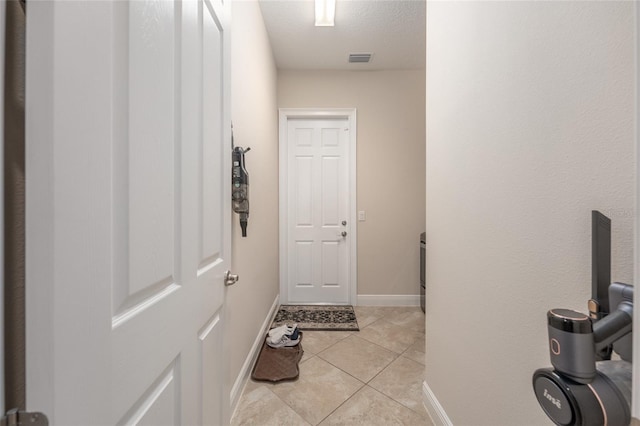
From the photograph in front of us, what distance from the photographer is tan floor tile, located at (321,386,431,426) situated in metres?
1.41

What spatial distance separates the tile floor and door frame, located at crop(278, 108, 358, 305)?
0.85 meters

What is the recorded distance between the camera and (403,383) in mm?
1722

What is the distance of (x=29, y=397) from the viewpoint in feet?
1.16

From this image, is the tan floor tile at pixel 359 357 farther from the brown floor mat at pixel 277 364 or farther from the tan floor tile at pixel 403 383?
the brown floor mat at pixel 277 364

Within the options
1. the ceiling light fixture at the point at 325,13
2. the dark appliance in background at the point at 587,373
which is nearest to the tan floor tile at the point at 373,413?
the dark appliance in background at the point at 587,373

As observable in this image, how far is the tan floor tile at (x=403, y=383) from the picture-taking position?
1.56 m

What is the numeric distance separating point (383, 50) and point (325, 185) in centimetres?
158

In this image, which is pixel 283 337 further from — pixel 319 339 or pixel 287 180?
pixel 287 180

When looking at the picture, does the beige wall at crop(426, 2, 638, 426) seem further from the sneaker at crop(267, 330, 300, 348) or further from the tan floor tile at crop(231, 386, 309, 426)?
the sneaker at crop(267, 330, 300, 348)

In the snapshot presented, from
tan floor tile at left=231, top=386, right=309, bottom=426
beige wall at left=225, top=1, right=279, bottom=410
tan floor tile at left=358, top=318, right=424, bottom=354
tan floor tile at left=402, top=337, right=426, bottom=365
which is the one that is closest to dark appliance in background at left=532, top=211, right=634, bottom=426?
beige wall at left=225, top=1, right=279, bottom=410

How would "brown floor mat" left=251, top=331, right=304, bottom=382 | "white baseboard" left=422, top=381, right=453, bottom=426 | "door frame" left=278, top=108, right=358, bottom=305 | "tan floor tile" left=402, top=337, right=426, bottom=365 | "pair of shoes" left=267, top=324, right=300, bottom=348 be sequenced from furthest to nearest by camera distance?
"door frame" left=278, top=108, right=358, bottom=305 < "pair of shoes" left=267, top=324, right=300, bottom=348 < "tan floor tile" left=402, top=337, right=426, bottom=365 < "brown floor mat" left=251, top=331, right=304, bottom=382 < "white baseboard" left=422, top=381, right=453, bottom=426

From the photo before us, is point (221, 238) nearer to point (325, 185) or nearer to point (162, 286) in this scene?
point (162, 286)

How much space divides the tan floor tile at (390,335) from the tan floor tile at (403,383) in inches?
8.1

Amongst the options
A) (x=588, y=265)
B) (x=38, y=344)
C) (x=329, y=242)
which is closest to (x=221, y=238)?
(x=38, y=344)
